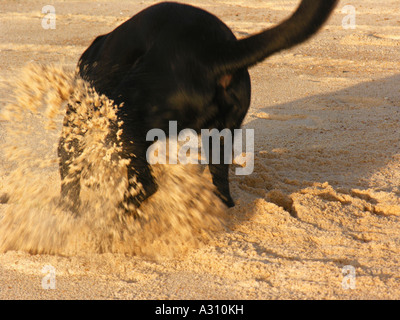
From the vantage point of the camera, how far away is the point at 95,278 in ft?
7.82

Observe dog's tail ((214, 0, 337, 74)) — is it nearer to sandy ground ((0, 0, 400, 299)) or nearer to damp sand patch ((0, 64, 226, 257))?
damp sand patch ((0, 64, 226, 257))

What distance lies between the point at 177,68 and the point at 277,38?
0.49 metres

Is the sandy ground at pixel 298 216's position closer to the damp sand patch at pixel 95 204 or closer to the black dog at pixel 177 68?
the damp sand patch at pixel 95 204

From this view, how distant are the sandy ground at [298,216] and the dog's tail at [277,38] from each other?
94cm

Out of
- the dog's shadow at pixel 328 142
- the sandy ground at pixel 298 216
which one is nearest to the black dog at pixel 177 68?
the sandy ground at pixel 298 216

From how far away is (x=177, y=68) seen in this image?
2412 millimetres

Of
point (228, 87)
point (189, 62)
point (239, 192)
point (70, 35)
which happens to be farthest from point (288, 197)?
point (70, 35)

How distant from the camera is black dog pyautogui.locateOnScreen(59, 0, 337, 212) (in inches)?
94.3

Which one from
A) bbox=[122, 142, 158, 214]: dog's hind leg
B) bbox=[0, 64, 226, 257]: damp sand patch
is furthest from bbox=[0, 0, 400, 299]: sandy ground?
bbox=[122, 142, 158, 214]: dog's hind leg

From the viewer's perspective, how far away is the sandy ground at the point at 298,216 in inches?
89.8

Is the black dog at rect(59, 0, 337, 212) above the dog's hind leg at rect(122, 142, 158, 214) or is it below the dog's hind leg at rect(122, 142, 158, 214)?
above

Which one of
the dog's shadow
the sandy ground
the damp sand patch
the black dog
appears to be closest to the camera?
the sandy ground

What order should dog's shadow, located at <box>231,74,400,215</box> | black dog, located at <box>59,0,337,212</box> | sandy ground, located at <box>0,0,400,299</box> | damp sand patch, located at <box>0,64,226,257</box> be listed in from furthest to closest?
dog's shadow, located at <box>231,74,400,215</box>, damp sand patch, located at <box>0,64,226,257</box>, black dog, located at <box>59,0,337,212</box>, sandy ground, located at <box>0,0,400,299</box>

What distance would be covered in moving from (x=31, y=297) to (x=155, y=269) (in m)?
0.58
